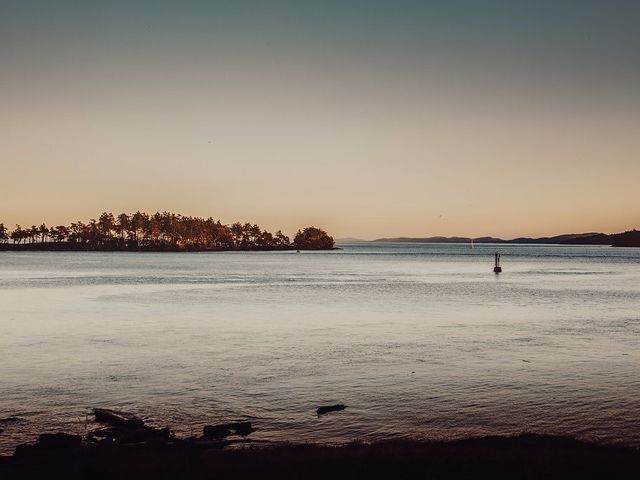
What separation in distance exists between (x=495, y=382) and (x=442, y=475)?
42.8 feet

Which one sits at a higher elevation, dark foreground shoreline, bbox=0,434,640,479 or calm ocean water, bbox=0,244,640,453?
dark foreground shoreline, bbox=0,434,640,479

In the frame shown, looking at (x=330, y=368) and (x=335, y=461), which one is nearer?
(x=335, y=461)

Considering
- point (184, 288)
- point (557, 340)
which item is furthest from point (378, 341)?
point (184, 288)

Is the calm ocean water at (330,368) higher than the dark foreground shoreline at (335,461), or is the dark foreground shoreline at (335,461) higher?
the dark foreground shoreline at (335,461)

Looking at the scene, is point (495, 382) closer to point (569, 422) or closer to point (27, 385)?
point (569, 422)

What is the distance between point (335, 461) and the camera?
15.4m

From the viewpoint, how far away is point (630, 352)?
3450 cm

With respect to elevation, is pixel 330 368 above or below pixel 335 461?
below

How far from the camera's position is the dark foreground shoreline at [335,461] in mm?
14391

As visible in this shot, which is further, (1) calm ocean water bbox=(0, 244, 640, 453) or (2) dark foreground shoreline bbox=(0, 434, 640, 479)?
(1) calm ocean water bbox=(0, 244, 640, 453)

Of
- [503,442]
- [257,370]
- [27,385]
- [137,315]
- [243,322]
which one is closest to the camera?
[503,442]

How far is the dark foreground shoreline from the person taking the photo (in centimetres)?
1439

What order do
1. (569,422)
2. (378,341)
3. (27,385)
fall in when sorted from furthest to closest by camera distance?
(378,341) < (27,385) < (569,422)

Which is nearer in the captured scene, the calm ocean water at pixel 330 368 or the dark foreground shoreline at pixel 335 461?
the dark foreground shoreline at pixel 335 461
